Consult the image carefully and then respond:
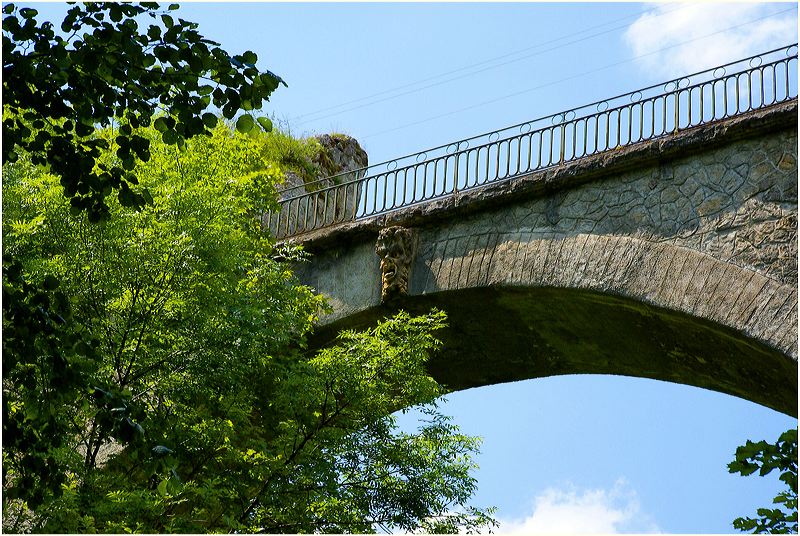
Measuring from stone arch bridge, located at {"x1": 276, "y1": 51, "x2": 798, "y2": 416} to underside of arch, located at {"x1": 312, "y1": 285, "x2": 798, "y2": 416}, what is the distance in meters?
0.02

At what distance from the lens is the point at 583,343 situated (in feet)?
40.4

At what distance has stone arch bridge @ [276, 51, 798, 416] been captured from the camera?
10.5m

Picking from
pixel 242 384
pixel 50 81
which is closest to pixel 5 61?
pixel 50 81

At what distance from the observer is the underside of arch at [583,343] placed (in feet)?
35.9

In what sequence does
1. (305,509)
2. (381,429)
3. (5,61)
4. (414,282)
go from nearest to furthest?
(5,61), (305,509), (381,429), (414,282)

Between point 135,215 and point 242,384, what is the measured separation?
5.67ft

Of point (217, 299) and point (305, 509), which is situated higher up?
point (217, 299)

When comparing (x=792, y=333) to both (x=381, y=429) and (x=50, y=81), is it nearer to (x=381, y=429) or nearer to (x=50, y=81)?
(x=381, y=429)

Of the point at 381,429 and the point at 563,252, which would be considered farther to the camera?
the point at 563,252

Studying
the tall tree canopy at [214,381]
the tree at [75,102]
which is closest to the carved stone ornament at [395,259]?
the tall tree canopy at [214,381]

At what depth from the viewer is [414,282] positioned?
12.5 m

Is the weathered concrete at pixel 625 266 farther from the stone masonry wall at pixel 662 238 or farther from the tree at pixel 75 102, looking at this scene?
the tree at pixel 75 102

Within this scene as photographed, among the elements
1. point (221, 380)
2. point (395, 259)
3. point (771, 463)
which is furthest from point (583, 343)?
point (771, 463)

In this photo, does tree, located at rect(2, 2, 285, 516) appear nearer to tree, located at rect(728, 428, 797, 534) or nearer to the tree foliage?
the tree foliage
